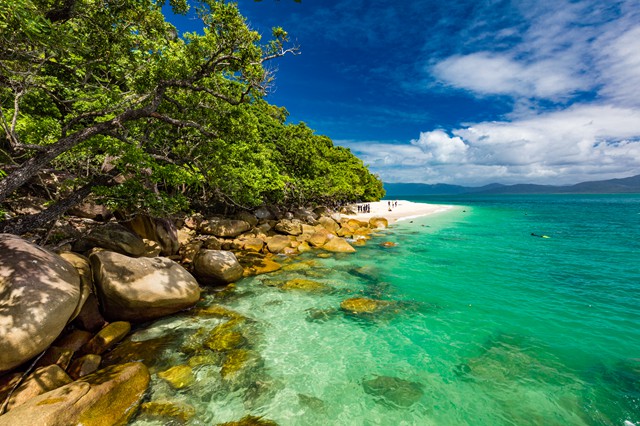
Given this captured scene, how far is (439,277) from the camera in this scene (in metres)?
15.8

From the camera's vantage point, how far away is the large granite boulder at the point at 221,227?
20.3 meters

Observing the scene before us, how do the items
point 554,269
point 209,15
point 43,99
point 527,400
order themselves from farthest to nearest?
point 554,269
point 43,99
point 209,15
point 527,400

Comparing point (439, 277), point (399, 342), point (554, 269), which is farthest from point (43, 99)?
point (554, 269)

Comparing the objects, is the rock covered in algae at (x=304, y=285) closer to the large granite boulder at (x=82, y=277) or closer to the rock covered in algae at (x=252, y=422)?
the rock covered in algae at (x=252, y=422)

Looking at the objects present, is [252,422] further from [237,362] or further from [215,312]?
[215,312]

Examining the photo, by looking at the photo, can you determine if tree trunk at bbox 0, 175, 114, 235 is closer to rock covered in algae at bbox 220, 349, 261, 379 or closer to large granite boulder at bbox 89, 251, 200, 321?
large granite boulder at bbox 89, 251, 200, 321

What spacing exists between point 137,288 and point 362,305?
823 cm

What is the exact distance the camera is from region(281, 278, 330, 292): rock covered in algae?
12781 millimetres

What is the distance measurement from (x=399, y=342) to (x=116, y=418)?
7.64 meters

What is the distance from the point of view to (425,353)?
8.41m

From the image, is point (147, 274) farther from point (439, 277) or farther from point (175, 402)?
point (439, 277)

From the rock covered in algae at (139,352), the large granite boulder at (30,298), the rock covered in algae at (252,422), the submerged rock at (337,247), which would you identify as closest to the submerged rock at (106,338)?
the rock covered in algae at (139,352)

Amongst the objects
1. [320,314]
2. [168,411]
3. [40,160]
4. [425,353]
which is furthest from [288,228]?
[168,411]

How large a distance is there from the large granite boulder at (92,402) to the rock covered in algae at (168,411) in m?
0.25
